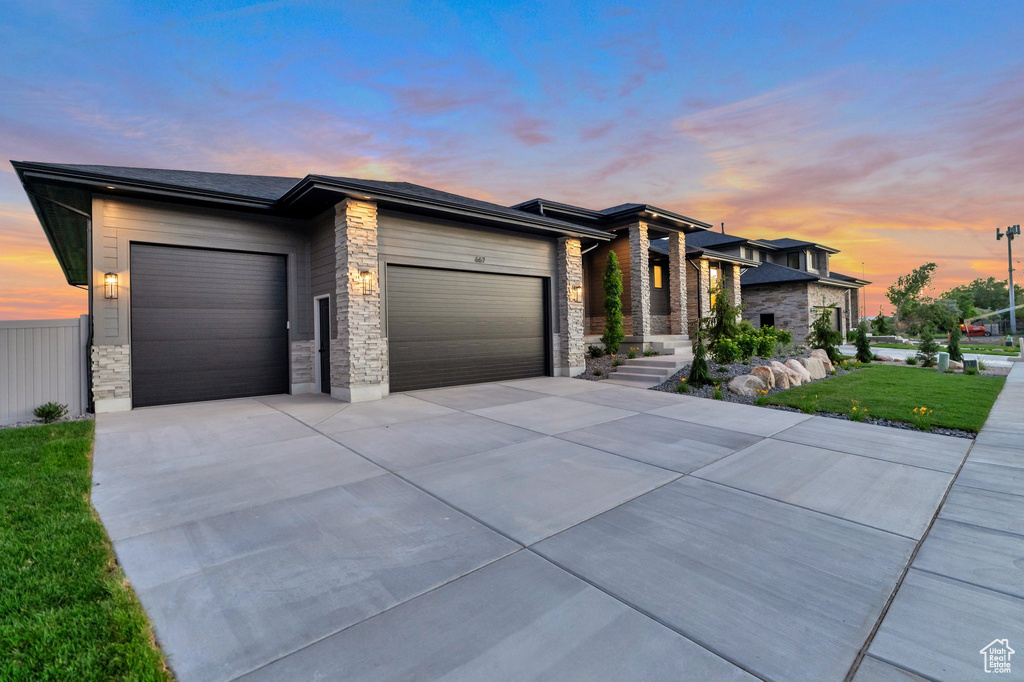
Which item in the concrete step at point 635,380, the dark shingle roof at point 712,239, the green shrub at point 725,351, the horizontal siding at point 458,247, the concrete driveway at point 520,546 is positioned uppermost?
the dark shingle roof at point 712,239

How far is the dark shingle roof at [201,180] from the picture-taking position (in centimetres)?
722

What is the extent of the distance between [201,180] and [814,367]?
14.3m

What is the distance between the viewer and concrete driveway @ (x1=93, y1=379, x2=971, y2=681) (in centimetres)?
185

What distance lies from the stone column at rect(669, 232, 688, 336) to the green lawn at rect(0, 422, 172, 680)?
16.8 meters

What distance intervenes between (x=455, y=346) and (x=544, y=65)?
6574 millimetres

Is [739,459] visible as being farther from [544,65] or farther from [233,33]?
[233,33]

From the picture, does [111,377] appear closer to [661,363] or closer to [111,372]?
[111,372]

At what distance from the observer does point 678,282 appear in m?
16.8

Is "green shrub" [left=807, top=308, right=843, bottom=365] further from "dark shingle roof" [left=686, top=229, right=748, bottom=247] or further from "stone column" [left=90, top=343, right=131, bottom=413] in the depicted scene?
"stone column" [left=90, top=343, right=131, bottom=413]

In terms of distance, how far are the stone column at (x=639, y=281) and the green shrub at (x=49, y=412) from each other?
46.2 ft

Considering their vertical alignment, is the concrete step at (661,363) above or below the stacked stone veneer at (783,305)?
below

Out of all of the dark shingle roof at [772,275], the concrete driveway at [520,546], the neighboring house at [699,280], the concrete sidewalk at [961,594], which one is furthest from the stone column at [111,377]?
the dark shingle roof at [772,275]

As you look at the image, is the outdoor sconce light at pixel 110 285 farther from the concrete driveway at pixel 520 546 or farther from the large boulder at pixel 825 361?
the large boulder at pixel 825 361

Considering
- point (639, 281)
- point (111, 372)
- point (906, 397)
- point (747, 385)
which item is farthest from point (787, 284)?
point (111, 372)
